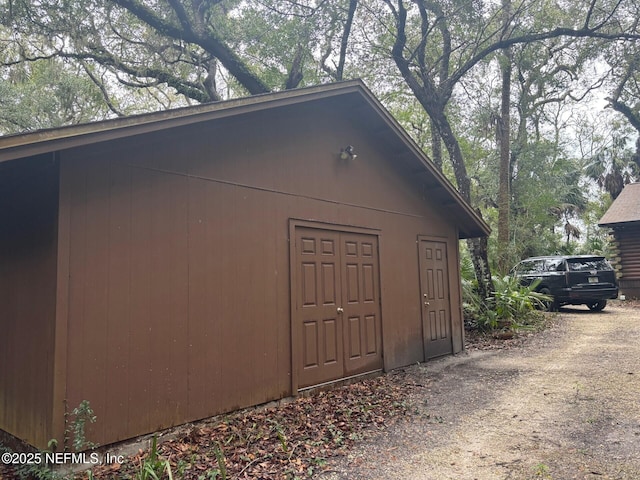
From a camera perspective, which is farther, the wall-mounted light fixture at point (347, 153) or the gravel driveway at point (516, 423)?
the wall-mounted light fixture at point (347, 153)

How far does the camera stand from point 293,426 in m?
4.63

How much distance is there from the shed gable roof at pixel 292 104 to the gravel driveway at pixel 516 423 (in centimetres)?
298


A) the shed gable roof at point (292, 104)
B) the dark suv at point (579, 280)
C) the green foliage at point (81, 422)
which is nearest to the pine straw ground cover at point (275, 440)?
the green foliage at point (81, 422)

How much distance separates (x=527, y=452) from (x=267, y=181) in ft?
12.8

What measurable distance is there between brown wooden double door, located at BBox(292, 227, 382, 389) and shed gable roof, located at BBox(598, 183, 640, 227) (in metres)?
13.6

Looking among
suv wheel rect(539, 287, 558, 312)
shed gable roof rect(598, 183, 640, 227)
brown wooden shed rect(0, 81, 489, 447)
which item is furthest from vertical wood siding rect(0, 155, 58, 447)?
shed gable roof rect(598, 183, 640, 227)

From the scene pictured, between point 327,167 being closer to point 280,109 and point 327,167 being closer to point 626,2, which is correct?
point 280,109

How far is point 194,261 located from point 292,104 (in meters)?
2.24

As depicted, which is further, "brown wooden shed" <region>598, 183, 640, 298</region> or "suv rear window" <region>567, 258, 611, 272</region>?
"brown wooden shed" <region>598, 183, 640, 298</region>

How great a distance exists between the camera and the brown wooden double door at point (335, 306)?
5.74 metres

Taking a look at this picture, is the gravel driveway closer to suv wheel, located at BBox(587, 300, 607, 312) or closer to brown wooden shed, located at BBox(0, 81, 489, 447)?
brown wooden shed, located at BBox(0, 81, 489, 447)

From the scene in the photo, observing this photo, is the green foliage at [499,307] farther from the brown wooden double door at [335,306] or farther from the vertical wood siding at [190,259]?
the vertical wood siding at [190,259]

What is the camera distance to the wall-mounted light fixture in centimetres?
656

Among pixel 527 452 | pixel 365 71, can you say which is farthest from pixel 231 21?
pixel 527 452
